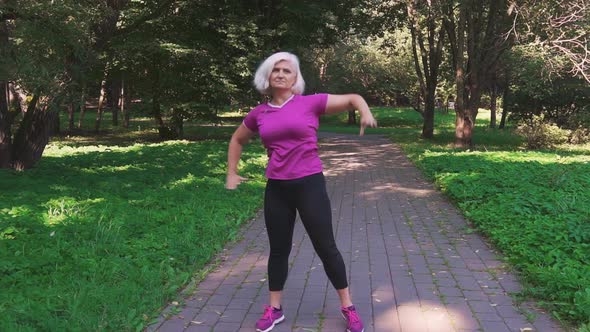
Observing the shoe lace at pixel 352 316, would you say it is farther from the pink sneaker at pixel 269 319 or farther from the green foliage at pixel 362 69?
the green foliage at pixel 362 69

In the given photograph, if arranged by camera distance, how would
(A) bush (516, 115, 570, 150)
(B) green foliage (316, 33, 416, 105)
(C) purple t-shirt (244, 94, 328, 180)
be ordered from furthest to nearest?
(B) green foliage (316, 33, 416, 105), (A) bush (516, 115, 570, 150), (C) purple t-shirt (244, 94, 328, 180)

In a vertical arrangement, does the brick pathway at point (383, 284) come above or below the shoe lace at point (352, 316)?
below

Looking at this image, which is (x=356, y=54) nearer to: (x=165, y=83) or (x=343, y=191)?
(x=165, y=83)

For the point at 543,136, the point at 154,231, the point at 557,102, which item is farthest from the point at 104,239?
the point at 557,102

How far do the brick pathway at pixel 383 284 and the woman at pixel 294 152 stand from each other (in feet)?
1.57

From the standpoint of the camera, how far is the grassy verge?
4.14 metres

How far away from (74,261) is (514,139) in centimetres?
2239

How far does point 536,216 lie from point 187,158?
31.4ft

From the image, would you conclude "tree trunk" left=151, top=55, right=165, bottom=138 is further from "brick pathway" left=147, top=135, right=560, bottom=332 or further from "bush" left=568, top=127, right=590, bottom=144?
"bush" left=568, top=127, right=590, bottom=144

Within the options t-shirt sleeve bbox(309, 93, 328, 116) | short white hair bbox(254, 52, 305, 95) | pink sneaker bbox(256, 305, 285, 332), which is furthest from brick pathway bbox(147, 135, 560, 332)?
short white hair bbox(254, 52, 305, 95)

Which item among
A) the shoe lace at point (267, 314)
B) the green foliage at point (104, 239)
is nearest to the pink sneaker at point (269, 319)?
the shoe lace at point (267, 314)

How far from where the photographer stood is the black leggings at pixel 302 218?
336cm

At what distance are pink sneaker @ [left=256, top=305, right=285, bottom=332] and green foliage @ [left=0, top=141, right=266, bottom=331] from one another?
2.76 ft

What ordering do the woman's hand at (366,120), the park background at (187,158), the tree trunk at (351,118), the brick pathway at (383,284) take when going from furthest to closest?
1. the tree trunk at (351,118)
2. the park background at (187,158)
3. the brick pathway at (383,284)
4. the woman's hand at (366,120)
